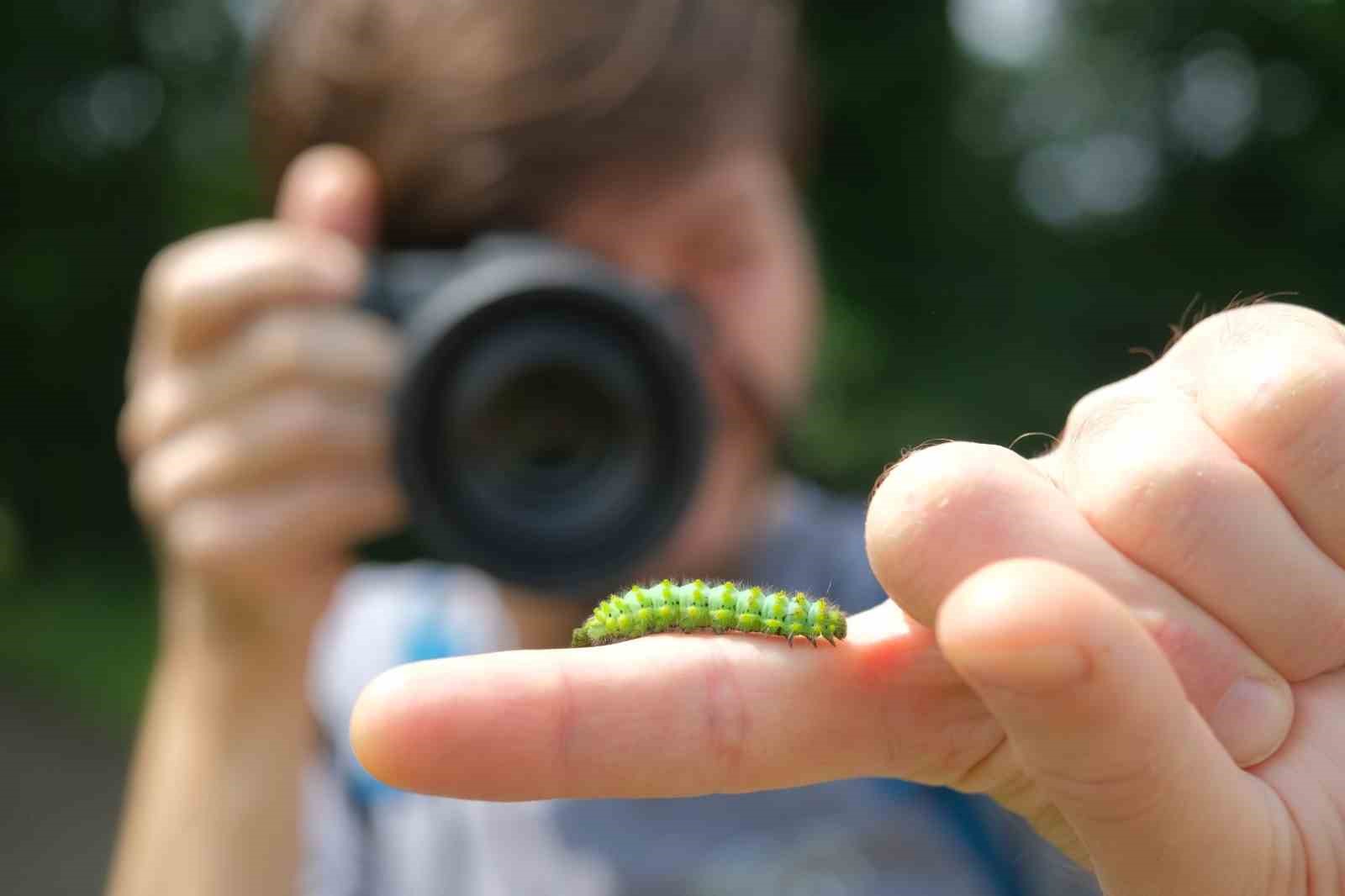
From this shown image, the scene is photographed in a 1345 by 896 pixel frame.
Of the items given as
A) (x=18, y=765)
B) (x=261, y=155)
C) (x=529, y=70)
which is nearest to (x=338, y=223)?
(x=529, y=70)

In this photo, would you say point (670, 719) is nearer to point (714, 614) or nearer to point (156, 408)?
point (714, 614)

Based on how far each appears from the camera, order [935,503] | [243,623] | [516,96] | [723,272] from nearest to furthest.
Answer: [935,503] < [243,623] < [516,96] < [723,272]

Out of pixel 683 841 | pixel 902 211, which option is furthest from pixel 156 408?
pixel 902 211

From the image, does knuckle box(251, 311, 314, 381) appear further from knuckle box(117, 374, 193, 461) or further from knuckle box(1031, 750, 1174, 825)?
knuckle box(1031, 750, 1174, 825)

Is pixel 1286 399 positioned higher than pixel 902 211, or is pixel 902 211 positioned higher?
pixel 902 211

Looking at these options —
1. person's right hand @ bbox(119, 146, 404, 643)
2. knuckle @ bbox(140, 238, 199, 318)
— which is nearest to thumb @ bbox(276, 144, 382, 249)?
person's right hand @ bbox(119, 146, 404, 643)

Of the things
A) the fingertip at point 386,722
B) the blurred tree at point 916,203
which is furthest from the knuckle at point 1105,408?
the blurred tree at point 916,203

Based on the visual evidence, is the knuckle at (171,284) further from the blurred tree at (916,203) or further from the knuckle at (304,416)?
the blurred tree at (916,203)
